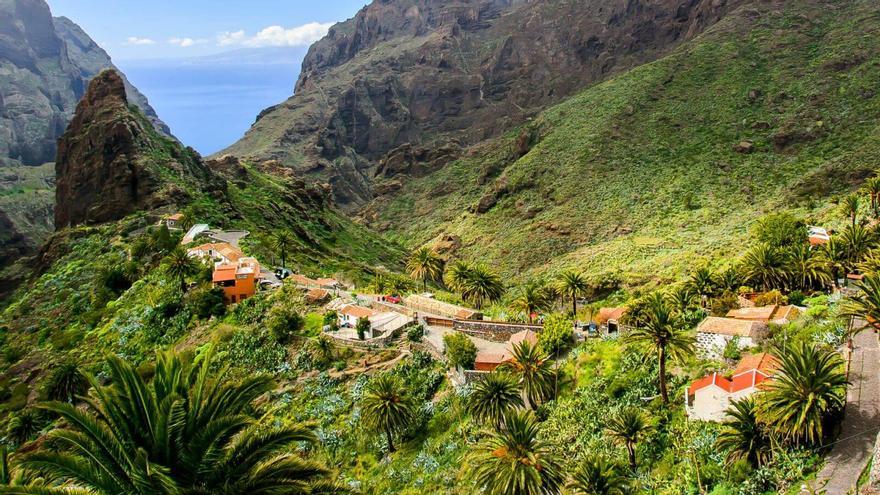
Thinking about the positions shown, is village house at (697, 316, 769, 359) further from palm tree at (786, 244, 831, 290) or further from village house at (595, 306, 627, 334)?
palm tree at (786, 244, 831, 290)

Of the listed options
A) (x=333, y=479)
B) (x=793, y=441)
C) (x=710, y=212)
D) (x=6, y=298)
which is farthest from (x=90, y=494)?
(x=710, y=212)

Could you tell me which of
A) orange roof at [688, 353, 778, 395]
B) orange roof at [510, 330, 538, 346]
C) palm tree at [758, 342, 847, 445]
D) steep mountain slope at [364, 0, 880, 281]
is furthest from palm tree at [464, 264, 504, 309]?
palm tree at [758, 342, 847, 445]

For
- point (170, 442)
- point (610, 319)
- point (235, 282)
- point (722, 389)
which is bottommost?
point (610, 319)

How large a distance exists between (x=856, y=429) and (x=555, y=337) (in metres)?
18.1

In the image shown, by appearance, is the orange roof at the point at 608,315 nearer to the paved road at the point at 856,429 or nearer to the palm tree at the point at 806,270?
the palm tree at the point at 806,270

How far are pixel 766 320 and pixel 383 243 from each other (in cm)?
8334

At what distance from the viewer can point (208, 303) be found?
4553 centimetres

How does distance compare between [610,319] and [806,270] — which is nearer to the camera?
[806,270]

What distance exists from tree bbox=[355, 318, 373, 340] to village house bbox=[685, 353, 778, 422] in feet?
66.2

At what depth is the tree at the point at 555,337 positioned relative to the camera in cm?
3650

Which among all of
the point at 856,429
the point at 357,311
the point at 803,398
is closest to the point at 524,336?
the point at 357,311

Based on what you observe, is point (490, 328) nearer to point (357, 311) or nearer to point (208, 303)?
point (357, 311)

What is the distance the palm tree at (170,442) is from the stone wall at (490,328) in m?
29.0

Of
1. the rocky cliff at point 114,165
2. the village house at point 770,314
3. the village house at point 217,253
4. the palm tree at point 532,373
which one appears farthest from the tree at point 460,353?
the rocky cliff at point 114,165
